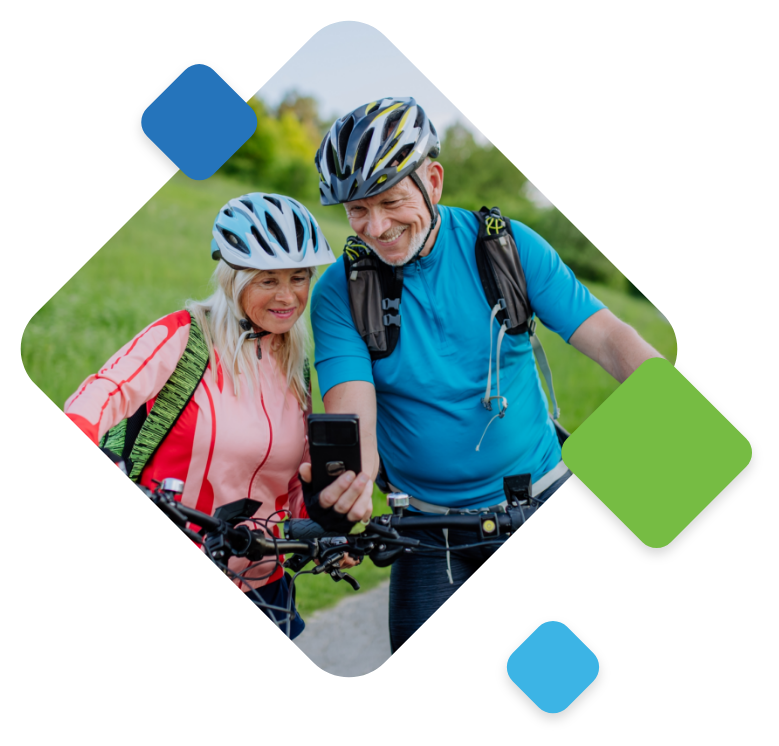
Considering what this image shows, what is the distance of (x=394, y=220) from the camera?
314cm

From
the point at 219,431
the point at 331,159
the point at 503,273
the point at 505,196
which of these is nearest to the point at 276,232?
the point at 331,159

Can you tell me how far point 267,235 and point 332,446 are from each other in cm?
117

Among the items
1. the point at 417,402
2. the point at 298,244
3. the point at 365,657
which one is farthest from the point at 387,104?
the point at 365,657

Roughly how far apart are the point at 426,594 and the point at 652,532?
1.15 m

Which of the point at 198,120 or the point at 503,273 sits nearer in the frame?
the point at 503,273

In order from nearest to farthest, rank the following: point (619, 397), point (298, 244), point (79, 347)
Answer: point (619, 397)
point (298, 244)
point (79, 347)

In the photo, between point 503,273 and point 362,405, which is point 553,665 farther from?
point 503,273

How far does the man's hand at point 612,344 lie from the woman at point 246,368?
1.34 meters

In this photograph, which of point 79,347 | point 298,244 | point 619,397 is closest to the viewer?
point 619,397

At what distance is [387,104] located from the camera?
125 inches

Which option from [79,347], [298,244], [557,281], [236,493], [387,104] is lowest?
[557,281]

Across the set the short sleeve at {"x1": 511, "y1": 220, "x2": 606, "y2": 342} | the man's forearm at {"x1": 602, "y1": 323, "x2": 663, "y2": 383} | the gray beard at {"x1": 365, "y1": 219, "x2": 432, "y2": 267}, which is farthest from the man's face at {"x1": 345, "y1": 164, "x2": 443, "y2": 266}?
the man's forearm at {"x1": 602, "y1": 323, "x2": 663, "y2": 383}

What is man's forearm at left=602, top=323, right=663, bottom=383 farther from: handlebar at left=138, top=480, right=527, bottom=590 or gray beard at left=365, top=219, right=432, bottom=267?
gray beard at left=365, top=219, right=432, bottom=267

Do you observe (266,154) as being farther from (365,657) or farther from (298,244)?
(365,657)
